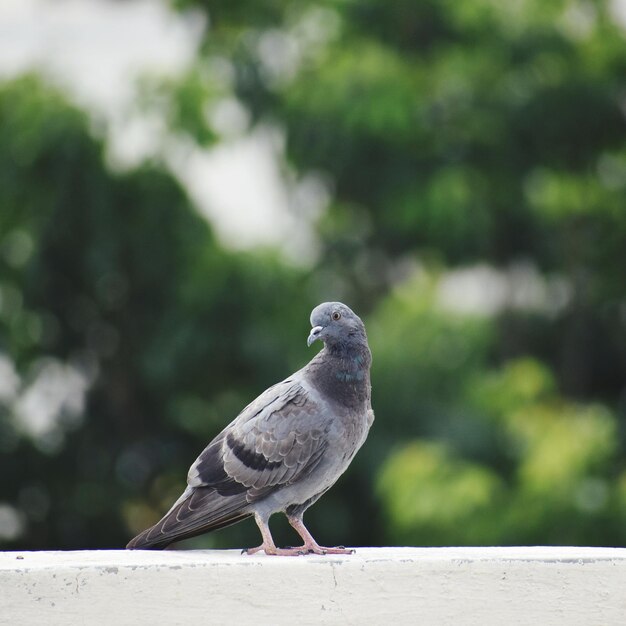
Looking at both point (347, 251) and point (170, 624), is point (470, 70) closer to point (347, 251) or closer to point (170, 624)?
point (347, 251)

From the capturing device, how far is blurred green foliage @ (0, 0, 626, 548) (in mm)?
10039

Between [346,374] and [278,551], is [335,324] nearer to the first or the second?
[346,374]

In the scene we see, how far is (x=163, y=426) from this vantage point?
1086 cm

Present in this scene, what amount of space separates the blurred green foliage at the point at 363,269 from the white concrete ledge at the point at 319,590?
5906mm

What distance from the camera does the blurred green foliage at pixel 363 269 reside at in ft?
32.9

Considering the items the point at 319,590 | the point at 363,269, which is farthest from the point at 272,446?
Answer: the point at 363,269

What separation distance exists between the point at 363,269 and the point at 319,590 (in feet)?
31.6

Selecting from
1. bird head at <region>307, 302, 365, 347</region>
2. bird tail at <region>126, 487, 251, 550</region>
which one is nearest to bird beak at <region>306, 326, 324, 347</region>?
bird head at <region>307, 302, 365, 347</region>

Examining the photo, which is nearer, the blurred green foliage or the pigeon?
the pigeon

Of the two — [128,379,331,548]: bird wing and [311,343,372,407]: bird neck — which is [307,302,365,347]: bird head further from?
[128,379,331,548]: bird wing

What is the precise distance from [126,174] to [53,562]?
333 inches

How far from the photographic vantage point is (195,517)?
2.91 metres

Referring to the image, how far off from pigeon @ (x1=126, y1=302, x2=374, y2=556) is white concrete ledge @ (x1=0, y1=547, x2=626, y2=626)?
0.70 feet

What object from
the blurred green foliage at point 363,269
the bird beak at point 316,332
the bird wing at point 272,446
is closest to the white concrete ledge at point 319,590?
the bird wing at point 272,446
